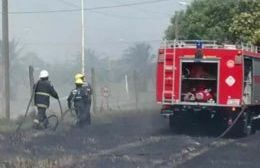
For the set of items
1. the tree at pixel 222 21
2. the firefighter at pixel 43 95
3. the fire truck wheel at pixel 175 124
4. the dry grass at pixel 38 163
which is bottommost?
the fire truck wheel at pixel 175 124

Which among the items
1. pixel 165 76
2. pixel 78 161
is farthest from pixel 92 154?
pixel 165 76

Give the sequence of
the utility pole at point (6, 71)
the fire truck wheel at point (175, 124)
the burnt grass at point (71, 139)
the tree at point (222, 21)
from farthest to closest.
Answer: the tree at point (222, 21), the utility pole at point (6, 71), the fire truck wheel at point (175, 124), the burnt grass at point (71, 139)

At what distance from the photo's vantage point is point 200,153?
49.9ft

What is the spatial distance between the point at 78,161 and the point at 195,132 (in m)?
10.2

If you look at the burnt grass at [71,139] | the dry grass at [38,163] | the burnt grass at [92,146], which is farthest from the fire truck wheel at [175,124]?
the dry grass at [38,163]

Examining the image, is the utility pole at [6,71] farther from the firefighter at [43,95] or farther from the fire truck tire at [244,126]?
the fire truck tire at [244,126]

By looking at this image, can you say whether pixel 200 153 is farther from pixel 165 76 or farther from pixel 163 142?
pixel 165 76

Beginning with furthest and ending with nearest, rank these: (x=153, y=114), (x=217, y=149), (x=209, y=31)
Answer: (x=209, y=31), (x=153, y=114), (x=217, y=149)

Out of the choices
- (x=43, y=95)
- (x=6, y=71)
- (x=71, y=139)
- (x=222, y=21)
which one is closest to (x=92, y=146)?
(x=71, y=139)

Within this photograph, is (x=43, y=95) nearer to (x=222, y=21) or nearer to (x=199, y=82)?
(x=199, y=82)

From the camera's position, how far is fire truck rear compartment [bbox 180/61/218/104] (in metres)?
21.4

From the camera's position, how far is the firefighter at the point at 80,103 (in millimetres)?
21469

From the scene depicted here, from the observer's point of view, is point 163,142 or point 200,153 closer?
point 200,153

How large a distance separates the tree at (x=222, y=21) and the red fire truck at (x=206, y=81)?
12.8m
